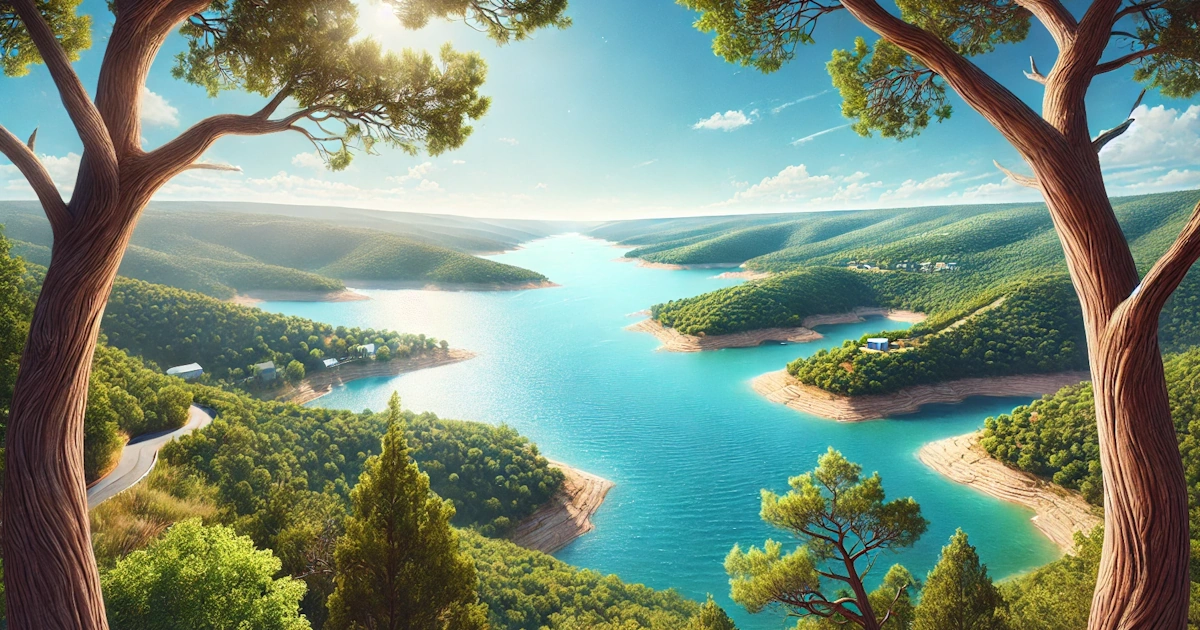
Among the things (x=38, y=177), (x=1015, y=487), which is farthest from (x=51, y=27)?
(x=1015, y=487)

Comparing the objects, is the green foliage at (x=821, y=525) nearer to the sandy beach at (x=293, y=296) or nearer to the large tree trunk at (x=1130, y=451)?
the large tree trunk at (x=1130, y=451)

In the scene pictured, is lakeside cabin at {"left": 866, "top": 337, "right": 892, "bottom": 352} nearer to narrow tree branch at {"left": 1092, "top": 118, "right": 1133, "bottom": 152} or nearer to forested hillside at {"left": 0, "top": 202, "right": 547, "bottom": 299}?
narrow tree branch at {"left": 1092, "top": 118, "right": 1133, "bottom": 152}

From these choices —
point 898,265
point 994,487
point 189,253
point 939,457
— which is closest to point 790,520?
point 994,487

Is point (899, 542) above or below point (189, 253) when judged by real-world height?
Answer: below

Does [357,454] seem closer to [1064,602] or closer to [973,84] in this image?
[1064,602]

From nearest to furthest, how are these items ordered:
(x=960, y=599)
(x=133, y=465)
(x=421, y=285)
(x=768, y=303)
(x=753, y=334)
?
(x=960, y=599)
(x=133, y=465)
(x=753, y=334)
(x=768, y=303)
(x=421, y=285)

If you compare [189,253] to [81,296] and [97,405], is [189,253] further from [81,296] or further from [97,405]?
[81,296]

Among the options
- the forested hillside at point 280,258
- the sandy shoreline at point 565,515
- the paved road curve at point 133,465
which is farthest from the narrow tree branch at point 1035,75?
the forested hillside at point 280,258
